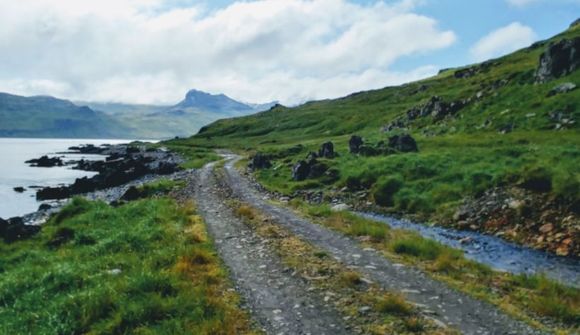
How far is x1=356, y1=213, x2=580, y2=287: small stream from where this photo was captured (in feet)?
60.9

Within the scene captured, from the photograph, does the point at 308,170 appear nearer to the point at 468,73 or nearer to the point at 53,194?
the point at 53,194

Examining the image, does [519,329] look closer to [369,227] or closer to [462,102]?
[369,227]

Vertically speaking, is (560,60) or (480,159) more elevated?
(560,60)

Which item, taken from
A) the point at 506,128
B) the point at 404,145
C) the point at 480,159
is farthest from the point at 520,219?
the point at 506,128

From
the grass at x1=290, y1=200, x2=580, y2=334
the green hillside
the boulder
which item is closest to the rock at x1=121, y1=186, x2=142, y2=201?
the green hillside

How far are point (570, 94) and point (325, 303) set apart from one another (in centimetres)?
5613

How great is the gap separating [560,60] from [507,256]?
58.8 metres

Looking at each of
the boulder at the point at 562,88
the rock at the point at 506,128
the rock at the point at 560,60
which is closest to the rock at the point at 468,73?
the rock at the point at 560,60

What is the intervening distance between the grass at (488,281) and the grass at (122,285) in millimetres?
7500

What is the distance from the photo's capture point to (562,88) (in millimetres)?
59656

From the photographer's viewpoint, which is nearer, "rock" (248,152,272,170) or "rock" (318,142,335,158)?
"rock" (318,142,335,158)

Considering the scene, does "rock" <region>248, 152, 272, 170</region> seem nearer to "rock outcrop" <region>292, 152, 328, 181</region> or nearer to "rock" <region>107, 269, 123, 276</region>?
"rock outcrop" <region>292, 152, 328, 181</region>

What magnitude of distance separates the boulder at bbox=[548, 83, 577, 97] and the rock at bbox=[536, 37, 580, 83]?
6993 mm

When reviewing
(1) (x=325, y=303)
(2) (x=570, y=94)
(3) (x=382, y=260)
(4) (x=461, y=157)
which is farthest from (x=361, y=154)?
(1) (x=325, y=303)
